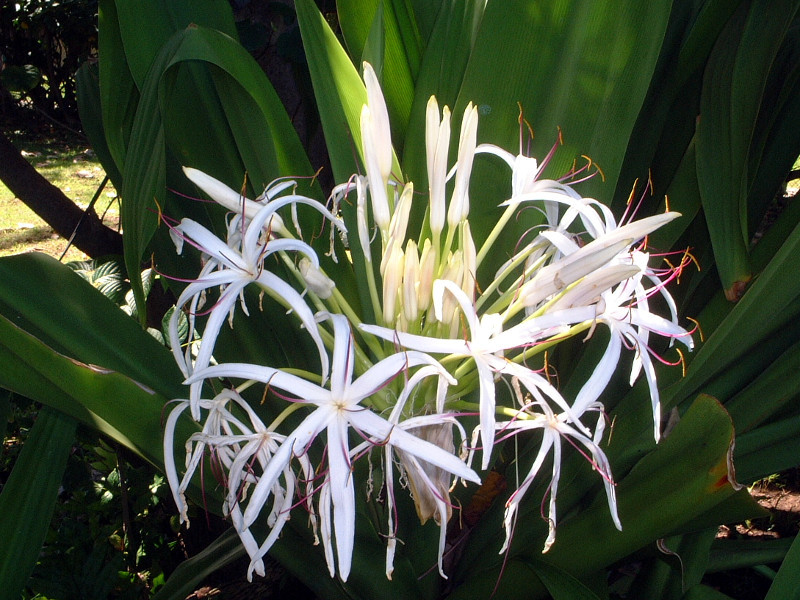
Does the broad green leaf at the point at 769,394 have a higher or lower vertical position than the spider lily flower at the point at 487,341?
lower

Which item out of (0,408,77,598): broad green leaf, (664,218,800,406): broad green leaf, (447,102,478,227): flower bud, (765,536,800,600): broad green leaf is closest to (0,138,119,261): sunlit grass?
(0,408,77,598): broad green leaf

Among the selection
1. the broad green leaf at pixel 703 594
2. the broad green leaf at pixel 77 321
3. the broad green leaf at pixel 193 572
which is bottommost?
the broad green leaf at pixel 193 572

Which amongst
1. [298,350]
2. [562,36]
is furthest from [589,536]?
[562,36]

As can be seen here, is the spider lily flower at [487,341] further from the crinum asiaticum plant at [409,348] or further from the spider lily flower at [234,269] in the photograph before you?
the spider lily flower at [234,269]

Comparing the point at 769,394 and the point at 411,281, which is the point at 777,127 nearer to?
the point at 769,394

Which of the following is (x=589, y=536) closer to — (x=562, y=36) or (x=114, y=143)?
(x=562, y=36)

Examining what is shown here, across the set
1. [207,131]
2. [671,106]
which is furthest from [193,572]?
[671,106]

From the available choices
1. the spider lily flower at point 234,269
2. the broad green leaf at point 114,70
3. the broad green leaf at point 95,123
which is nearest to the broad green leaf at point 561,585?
the spider lily flower at point 234,269
